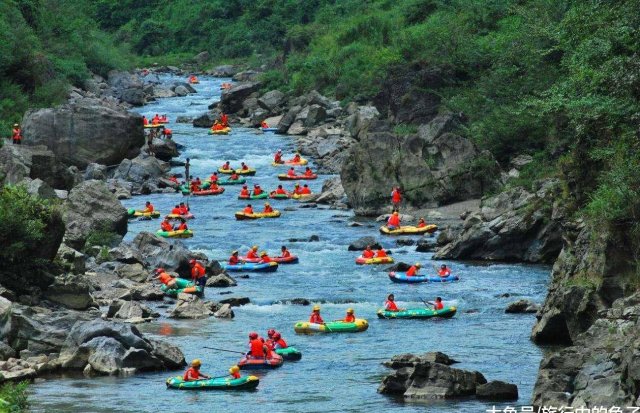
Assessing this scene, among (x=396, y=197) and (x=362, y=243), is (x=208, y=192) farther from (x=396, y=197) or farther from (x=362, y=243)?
(x=362, y=243)

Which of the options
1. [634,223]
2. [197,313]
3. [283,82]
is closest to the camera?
[634,223]

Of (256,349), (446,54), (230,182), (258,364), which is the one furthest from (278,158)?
(258,364)

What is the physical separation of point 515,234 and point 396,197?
30.7 feet

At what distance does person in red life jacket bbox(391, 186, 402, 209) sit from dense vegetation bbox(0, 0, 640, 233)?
14.9ft

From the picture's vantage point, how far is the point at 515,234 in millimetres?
44500

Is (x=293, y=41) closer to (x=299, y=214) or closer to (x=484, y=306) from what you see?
(x=299, y=214)

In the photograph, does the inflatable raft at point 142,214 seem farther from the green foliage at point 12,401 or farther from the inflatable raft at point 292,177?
the green foliage at point 12,401

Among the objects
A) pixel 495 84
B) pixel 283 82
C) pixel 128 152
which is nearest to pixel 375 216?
pixel 495 84

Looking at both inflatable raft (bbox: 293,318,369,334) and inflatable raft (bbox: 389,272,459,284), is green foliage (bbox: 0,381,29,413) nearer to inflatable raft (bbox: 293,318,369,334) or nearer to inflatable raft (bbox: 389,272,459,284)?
inflatable raft (bbox: 293,318,369,334)

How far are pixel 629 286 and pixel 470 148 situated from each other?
2484 centimetres

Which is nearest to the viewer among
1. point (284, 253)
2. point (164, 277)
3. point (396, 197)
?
point (164, 277)

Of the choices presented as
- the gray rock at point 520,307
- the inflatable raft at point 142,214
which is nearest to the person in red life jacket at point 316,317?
the gray rock at point 520,307

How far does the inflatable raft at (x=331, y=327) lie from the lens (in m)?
35.3

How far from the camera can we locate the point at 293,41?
316ft
